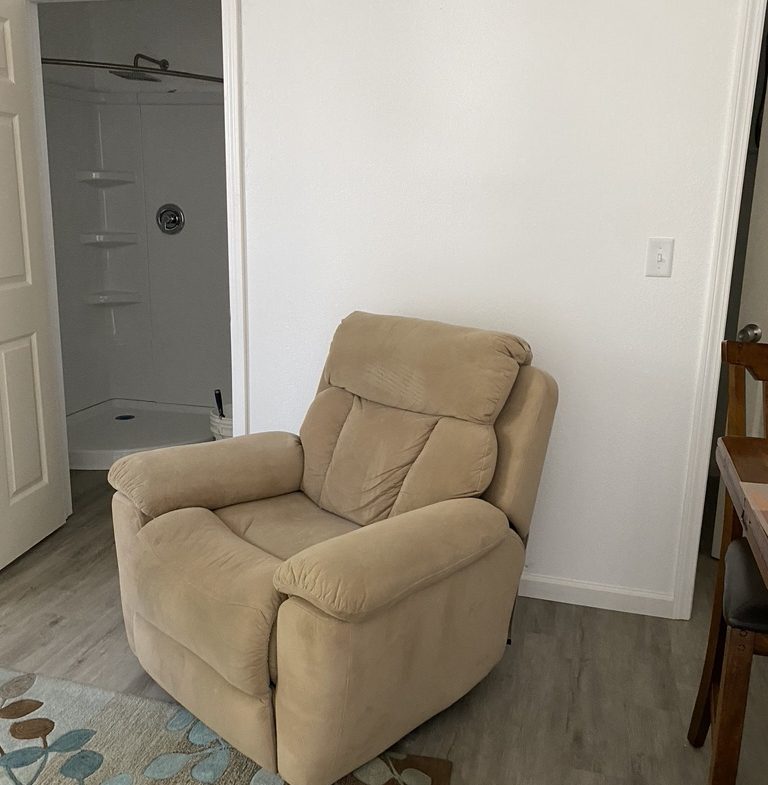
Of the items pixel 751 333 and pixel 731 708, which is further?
pixel 751 333

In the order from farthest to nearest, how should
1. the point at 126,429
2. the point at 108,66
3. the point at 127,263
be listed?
the point at 127,263
the point at 126,429
the point at 108,66

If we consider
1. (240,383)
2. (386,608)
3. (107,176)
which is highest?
(107,176)

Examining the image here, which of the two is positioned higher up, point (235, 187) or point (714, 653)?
point (235, 187)

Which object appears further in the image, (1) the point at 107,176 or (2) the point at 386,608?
(1) the point at 107,176

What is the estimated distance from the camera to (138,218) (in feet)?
14.8

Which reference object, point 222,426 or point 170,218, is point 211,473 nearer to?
point 222,426

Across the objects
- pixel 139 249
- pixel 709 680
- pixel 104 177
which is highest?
pixel 104 177

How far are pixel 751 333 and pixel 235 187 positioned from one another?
1.72 meters

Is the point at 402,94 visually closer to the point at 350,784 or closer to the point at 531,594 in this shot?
the point at 531,594

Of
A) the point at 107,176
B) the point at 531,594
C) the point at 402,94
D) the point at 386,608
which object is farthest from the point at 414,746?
the point at 107,176

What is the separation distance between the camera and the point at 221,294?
4.49 metres

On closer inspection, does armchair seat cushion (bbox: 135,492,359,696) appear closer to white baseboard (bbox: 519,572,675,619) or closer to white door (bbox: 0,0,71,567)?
white baseboard (bbox: 519,572,675,619)

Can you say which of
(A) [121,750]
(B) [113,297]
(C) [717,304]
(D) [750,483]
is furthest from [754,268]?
(B) [113,297]

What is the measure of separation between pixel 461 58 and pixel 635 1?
506mm
